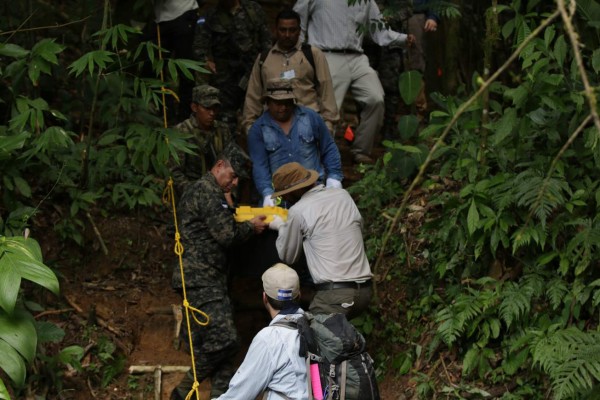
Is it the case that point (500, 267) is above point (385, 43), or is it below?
Answer: below

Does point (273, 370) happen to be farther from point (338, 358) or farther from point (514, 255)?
point (514, 255)

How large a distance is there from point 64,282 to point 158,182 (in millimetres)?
1486

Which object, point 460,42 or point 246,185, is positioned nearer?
point 246,185

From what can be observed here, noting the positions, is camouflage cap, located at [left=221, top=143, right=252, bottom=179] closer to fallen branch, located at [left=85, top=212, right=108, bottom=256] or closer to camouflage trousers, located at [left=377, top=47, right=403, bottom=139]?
fallen branch, located at [left=85, top=212, right=108, bottom=256]


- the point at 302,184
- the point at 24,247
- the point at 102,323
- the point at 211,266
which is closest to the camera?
the point at 24,247

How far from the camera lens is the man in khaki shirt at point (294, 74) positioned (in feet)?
27.8

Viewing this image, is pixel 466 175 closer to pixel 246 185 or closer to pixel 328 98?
pixel 328 98

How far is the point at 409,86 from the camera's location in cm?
883

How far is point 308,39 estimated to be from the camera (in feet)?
31.6

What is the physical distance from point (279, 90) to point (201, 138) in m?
0.87

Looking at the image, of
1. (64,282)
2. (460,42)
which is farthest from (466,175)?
(64,282)

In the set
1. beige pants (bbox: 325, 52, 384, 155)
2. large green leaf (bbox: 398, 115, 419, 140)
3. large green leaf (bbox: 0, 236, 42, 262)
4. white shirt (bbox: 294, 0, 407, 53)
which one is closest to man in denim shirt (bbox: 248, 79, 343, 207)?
large green leaf (bbox: 398, 115, 419, 140)

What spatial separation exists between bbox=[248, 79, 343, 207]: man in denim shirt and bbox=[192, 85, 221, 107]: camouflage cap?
1.39 ft

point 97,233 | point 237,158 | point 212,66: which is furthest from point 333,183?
point 97,233
